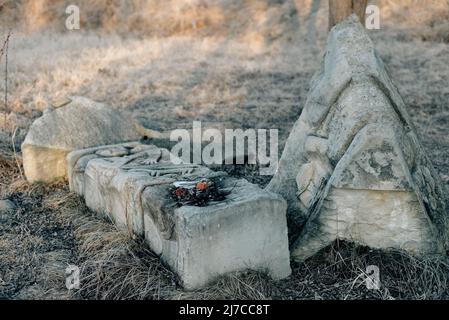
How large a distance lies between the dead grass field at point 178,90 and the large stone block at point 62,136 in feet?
0.70

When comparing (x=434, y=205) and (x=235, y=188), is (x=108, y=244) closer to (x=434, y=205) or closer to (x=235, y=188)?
(x=235, y=188)

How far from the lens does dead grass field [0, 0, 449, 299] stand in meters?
3.93

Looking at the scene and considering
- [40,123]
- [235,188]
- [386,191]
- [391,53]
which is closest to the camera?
[386,191]

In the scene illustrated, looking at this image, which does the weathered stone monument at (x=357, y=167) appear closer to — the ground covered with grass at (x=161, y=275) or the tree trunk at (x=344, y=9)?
the ground covered with grass at (x=161, y=275)

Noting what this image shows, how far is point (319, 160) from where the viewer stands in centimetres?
439

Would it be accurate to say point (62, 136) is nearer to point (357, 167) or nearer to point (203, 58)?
point (357, 167)

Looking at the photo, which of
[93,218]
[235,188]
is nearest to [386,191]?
[235,188]

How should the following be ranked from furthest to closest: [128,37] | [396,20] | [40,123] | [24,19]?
1. [24,19]
2. [128,37]
3. [396,20]
4. [40,123]

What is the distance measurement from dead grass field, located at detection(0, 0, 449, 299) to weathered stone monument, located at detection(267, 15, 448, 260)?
6.9 inches

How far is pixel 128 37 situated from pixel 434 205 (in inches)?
492

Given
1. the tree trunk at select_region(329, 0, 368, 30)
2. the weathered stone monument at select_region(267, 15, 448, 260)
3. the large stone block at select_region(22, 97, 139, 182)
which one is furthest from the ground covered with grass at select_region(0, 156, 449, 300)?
the tree trunk at select_region(329, 0, 368, 30)

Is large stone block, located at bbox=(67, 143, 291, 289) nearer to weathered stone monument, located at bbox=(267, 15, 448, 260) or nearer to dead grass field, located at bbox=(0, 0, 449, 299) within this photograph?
dead grass field, located at bbox=(0, 0, 449, 299)

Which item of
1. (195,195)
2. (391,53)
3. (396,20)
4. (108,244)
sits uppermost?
(396,20)

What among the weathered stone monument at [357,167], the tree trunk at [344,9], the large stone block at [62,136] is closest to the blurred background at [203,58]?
the large stone block at [62,136]
